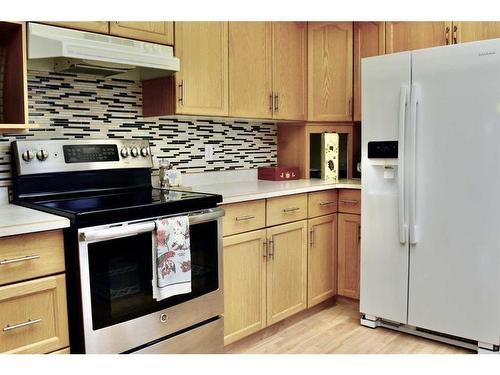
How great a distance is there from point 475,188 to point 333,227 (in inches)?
38.1

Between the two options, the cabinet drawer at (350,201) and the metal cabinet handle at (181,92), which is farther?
the cabinet drawer at (350,201)

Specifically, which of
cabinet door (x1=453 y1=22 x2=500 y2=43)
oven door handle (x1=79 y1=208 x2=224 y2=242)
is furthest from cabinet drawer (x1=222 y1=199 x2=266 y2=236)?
cabinet door (x1=453 y1=22 x2=500 y2=43)

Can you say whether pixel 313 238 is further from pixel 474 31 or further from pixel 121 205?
pixel 474 31

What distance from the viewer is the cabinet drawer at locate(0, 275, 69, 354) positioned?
1533mm

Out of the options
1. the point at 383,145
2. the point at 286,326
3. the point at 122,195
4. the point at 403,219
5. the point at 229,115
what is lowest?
the point at 286,326

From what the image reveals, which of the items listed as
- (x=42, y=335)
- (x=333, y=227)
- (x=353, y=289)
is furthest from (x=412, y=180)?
(x=42, y=335)

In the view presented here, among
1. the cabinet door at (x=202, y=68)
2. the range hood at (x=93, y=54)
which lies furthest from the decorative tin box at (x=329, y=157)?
the range hood at (x=93, y=54)

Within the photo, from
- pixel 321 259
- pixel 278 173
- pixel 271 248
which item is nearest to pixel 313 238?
pixel 321 259

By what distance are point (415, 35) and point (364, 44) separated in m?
0.35

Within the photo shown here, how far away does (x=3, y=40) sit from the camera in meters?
1.99

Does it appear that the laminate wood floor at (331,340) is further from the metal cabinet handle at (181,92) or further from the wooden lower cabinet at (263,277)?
the metal cabinet handle at (181,92)

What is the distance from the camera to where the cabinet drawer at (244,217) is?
7.73ft

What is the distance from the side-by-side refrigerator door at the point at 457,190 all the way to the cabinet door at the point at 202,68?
104cm

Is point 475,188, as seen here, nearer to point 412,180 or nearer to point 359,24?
point 412,180
